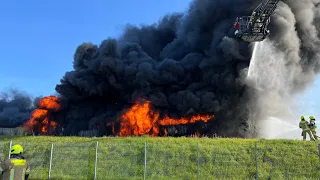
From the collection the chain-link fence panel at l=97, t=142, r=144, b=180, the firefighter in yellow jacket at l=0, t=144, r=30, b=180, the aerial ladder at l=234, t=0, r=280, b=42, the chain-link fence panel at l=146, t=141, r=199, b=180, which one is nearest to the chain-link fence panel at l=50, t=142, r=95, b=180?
the chain-link fence panel at l=97, t=142, r=144, b=180

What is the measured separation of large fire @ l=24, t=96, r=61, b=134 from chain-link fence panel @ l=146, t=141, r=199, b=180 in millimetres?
36717

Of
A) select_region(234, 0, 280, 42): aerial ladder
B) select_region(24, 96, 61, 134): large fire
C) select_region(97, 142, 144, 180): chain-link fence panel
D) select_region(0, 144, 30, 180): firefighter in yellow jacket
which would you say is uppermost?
select_region(234, 0, 280, 42): aerial ladder

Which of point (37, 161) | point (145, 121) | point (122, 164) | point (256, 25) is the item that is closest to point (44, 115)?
point (145, 121)

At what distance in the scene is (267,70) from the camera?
1697 inches

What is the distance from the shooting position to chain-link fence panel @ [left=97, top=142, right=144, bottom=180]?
18.1m

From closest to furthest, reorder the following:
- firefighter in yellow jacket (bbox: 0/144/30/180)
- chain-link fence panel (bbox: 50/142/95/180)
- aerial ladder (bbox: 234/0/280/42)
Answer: firefighter in yellow jacket (bbox: 0/144/30/180), chain-link fence panel (bbox: 50/142/95/180), aerial ladder (bbox: 234/0/280/42)

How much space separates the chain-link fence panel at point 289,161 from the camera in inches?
723

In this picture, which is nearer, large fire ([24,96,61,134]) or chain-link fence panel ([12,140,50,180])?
chain-link fence panel ([12,140,50,180])

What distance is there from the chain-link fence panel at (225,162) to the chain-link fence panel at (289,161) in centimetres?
75

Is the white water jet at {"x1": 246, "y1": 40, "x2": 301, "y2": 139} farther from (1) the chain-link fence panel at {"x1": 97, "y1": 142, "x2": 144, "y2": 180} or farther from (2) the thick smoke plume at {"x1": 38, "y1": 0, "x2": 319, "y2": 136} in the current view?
(1) the chain-link fence panel at {"x1": 97, "y1": 142, "x2": 144, "y2": 180}

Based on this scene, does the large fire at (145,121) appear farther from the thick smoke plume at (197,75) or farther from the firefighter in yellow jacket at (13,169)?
the firefighter in yellow jacket at (13,169)

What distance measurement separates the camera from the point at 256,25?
120 ft

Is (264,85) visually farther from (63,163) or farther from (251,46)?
(63,163)

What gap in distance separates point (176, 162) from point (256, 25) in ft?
77.8
